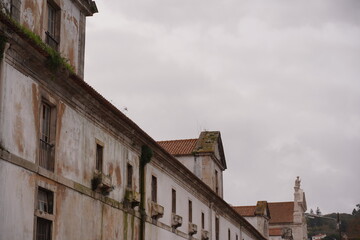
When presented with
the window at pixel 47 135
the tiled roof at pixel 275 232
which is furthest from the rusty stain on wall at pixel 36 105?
the tiled roof at pixel 275 232

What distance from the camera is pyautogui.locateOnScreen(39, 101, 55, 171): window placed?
1806 centimetres

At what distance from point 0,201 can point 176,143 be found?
30438mm

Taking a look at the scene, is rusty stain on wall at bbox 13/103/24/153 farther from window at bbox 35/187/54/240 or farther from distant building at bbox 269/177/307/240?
distant building at bbox 269/177/307/240

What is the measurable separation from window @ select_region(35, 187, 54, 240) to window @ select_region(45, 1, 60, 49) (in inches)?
216

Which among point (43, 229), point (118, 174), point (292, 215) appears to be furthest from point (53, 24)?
point (292, 215)

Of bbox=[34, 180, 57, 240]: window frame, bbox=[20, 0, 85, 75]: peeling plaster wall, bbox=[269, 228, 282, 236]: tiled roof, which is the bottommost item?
bbox=[34, 180, 57, 240]: window frame

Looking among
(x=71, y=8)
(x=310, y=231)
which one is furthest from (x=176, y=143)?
(x=310, y=231)

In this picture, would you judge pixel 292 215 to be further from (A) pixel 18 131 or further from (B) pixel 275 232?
(A) pixel 18 131

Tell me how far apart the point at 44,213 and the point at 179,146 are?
28.0 m

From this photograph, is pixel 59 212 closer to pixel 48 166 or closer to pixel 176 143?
pixel 48 166

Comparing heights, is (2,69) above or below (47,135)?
above

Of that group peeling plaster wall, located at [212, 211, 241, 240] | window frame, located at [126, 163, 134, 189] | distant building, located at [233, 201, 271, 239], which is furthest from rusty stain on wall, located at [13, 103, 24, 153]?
distant building, located at [233, 201, 271, 239]

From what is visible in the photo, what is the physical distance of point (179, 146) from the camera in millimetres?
45344

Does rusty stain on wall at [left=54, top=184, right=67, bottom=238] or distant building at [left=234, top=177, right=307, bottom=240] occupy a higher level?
distant building at [left=234, top=177, right=307, bottom=240]
